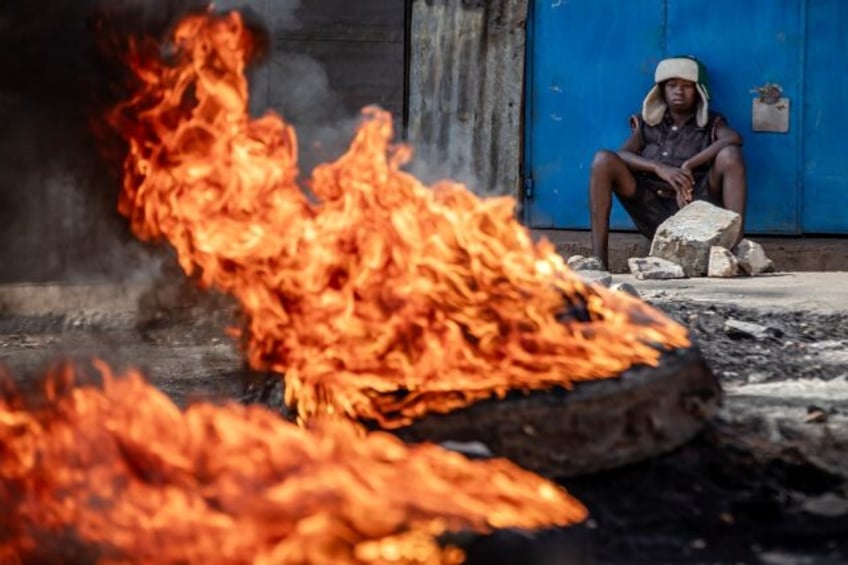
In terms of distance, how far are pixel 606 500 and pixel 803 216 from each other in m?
6.26

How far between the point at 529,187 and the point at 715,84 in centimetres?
161

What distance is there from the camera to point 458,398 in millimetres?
3748

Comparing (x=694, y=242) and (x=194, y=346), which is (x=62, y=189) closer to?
(x=194, y=346)

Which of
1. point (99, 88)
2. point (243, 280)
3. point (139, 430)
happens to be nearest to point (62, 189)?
point (99, 88)

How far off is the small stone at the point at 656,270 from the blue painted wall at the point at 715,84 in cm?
125

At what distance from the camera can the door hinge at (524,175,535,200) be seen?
967 cm

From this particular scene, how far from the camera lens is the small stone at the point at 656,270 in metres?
8.29

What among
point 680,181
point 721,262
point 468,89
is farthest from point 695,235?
point 468,89

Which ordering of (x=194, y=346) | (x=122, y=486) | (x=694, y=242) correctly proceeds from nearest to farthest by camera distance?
(x=122, y=486) < (x=194, y=346) < (x=694, y=242)

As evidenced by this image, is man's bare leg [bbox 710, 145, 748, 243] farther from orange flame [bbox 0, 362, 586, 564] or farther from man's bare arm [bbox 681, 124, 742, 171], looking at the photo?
orange flame [bbox 0, 362, 586, 564]

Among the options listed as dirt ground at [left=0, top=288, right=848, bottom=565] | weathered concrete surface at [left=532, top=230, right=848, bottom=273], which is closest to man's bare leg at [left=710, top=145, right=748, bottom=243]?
weathered concrete surface at [left=532, top=230, right=848, bottom=273]

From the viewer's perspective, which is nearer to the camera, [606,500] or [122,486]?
[122,486]

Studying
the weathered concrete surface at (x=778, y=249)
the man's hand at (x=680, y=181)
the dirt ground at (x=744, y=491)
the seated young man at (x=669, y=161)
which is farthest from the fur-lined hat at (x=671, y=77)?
the dirt ground at (x=744, y=491)

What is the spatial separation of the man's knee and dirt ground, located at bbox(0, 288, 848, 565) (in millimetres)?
2924
